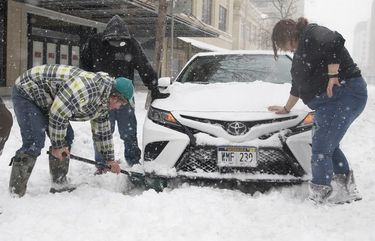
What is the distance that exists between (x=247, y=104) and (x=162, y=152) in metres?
0.82

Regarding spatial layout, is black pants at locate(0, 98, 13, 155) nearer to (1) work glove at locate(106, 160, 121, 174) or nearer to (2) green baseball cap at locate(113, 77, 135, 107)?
(2) green baseball cap at locate(113, 77, 135, 107)

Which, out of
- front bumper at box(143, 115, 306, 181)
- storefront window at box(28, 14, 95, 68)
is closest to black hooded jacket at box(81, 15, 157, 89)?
Answer: front bumper at box(143, 115, 306, 181)

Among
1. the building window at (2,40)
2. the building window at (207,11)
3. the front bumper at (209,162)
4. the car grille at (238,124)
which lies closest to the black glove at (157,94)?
the front bumper at (209,162)

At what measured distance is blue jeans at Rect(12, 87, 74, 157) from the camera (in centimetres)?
334

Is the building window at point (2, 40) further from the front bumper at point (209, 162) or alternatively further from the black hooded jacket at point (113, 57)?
the front bumper at point (209, 162)

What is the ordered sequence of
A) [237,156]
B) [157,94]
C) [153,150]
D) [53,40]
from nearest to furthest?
[237,156] → [153,150] → [157,94] → [53,40]

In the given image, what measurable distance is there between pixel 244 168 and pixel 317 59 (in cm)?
101

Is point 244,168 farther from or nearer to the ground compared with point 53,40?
nearer to the ground

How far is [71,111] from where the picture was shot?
10.2 ft

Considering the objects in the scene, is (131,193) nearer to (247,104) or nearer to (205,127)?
(205,127)

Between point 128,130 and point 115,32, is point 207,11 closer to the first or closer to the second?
point 115,32

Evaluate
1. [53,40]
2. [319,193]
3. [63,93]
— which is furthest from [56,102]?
[53,40]

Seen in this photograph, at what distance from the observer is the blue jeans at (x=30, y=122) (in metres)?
3.34

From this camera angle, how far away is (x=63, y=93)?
306 centimetres
